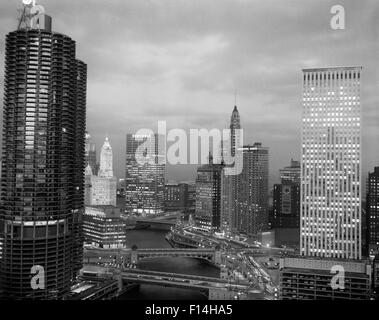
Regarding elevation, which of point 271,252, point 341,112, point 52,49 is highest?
point 52,49

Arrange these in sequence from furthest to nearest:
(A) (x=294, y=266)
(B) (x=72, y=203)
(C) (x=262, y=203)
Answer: (C) (x=262, y=203), (B) (x=72, y=203), (A) (x=294, y=266)

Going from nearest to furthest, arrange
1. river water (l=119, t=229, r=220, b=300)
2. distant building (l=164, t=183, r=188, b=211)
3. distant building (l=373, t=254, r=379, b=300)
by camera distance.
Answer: distant building (l=373, t=254, r=379, b=300) → river water (l=119, t=229, r=220, b=300) → distant building (l=164, t=183, r=188, b=211)

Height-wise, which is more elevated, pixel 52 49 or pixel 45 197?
pixel 52 49

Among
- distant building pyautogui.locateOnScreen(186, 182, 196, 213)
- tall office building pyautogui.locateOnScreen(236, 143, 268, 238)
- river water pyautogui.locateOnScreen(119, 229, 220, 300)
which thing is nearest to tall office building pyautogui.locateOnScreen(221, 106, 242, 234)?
tall office building pyautogui.locateOnScreen(236, 143, 268, 238)

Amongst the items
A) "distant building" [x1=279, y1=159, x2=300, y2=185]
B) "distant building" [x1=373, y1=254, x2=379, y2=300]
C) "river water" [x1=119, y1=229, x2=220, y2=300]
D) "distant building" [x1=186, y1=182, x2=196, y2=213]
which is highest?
"distant building" [x1=279, y1=159, x2=300, y2=185]

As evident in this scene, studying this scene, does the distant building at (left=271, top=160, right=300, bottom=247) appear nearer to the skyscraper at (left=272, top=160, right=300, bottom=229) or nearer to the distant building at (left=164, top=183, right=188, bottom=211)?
the skyscraper at (left=272, top=160, right=300, bottom=229)
